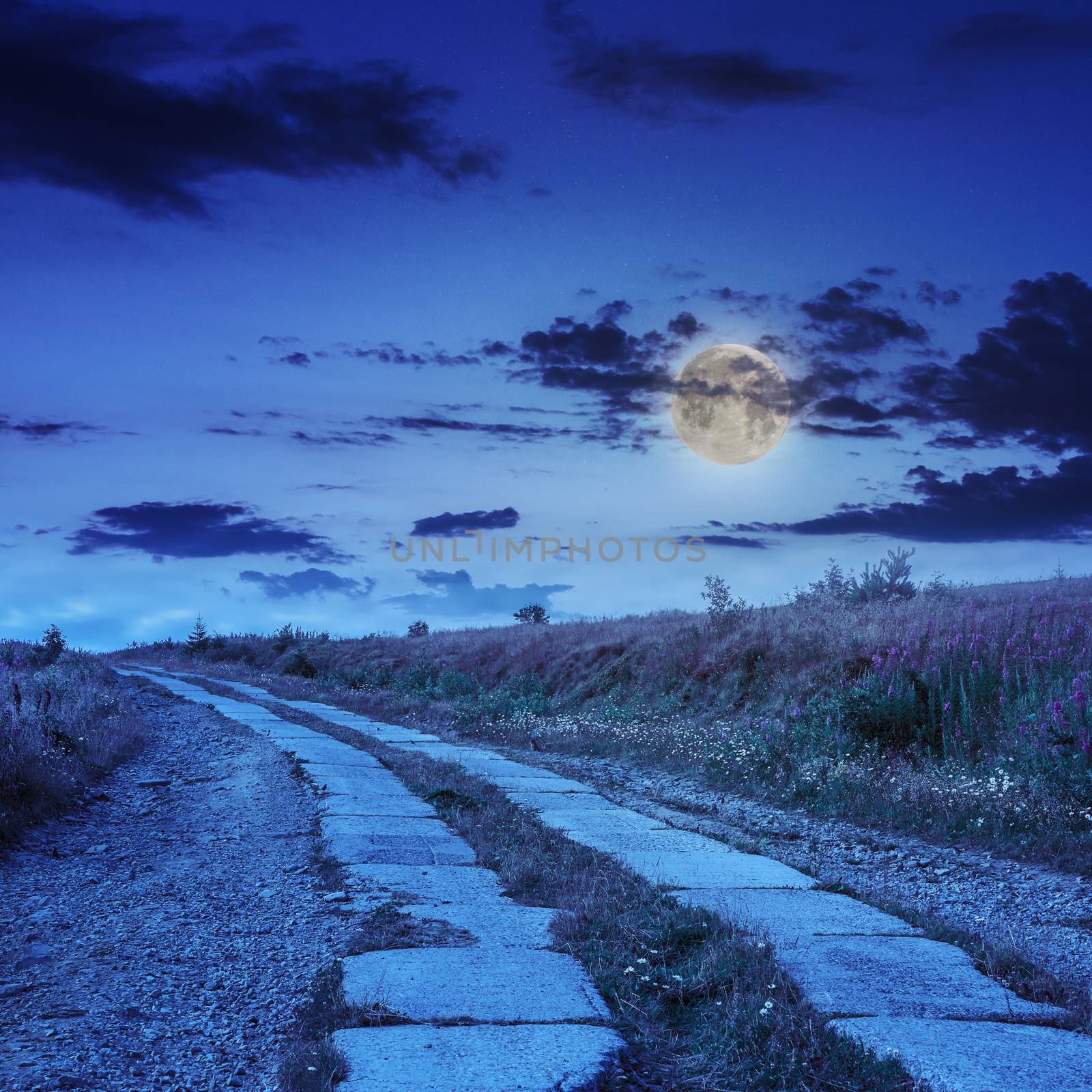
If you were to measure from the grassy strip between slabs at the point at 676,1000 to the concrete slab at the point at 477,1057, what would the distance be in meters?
0.09

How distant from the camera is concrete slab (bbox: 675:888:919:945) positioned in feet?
14.4

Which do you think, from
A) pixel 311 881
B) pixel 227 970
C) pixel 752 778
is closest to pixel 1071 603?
pixel 752 778

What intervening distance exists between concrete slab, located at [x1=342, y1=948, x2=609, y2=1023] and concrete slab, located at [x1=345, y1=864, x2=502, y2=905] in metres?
0.91

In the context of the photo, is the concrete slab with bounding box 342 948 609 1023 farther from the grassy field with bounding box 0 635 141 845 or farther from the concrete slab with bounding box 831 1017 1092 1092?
the grassy field with bounding box 0 635 141 845

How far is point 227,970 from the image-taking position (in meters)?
4.17

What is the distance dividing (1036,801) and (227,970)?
19.0ft

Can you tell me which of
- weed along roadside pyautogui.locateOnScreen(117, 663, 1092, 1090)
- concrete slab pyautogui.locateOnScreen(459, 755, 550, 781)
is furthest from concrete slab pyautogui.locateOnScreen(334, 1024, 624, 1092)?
concrete slab pyautogui.locateOnScreen(459, 755, 550, 781)

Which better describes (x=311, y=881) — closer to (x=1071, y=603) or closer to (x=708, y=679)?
(x=708, y=679)

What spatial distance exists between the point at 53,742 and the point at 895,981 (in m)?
8.34

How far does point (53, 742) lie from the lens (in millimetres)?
9266

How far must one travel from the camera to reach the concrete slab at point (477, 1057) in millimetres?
2885

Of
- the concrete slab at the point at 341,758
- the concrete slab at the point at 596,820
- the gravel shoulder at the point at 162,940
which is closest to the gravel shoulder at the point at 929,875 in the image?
the concrete slab at the point at 596,820

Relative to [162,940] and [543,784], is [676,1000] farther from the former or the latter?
[543,784]

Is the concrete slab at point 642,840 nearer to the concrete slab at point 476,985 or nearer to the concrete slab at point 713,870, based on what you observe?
the concrete slab at point 713,870
